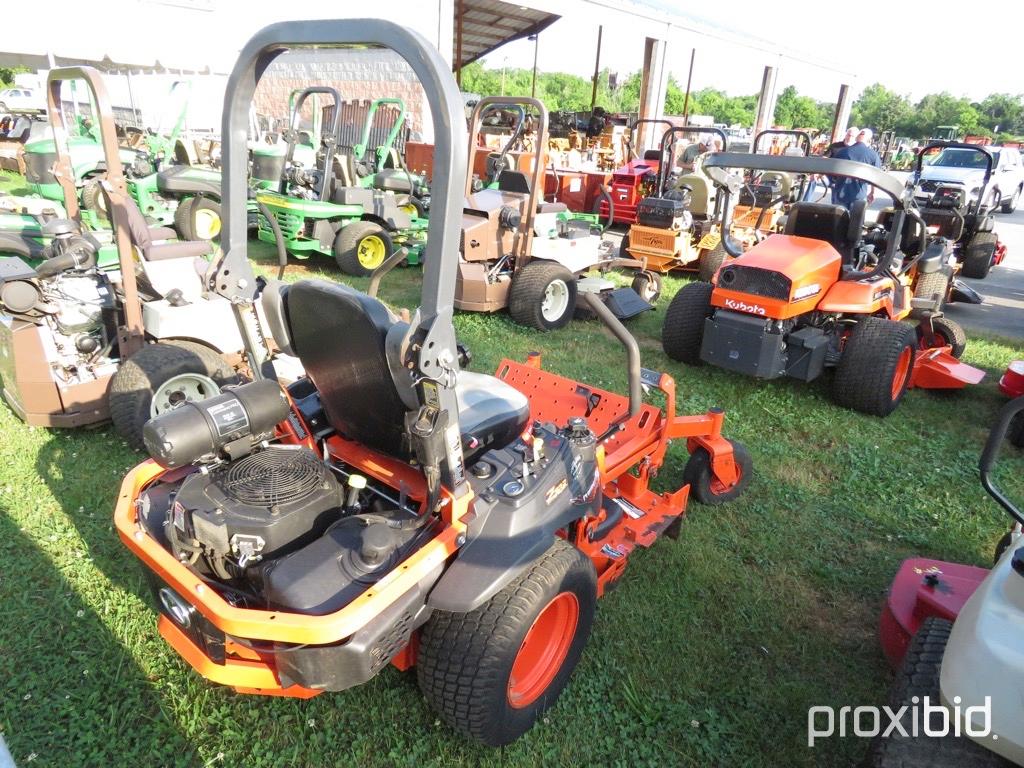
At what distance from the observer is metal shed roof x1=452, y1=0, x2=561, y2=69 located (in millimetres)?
20266

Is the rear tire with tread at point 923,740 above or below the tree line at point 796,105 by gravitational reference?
below

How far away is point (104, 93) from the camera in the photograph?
3363 millimetres

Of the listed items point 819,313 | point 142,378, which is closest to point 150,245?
point 142,378

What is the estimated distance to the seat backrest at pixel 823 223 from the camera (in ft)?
15.8

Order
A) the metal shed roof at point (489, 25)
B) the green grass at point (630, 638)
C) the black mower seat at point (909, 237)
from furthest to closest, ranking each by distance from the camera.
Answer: the metal shed roof at point (489, 25) → the black mower seat at point (909, 237) → the green grass at point (630, 638)

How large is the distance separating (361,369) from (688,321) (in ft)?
12.1

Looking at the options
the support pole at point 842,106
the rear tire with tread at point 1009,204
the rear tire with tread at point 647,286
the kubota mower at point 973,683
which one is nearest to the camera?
the kubota mower at point 973,683

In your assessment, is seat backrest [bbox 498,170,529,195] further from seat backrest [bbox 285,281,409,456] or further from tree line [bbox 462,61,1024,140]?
tree line [bbox 462,61,1024,140]

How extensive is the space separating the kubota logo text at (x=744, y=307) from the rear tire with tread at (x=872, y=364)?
68 cm

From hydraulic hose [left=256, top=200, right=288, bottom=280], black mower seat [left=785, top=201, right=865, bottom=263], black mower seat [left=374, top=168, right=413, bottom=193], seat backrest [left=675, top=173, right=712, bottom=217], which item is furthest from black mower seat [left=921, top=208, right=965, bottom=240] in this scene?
hydraulic hose [left=256, top=200, right=288, bottom=280]

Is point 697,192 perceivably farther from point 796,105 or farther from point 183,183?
point 796,105

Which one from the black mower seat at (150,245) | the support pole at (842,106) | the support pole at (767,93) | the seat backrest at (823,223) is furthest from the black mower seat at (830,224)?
the support pole at (842,106)

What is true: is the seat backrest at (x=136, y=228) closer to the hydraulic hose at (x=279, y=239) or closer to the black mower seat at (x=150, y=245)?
the black mower seat at (x=150, y=245)

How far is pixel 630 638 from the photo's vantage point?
2.62 m
